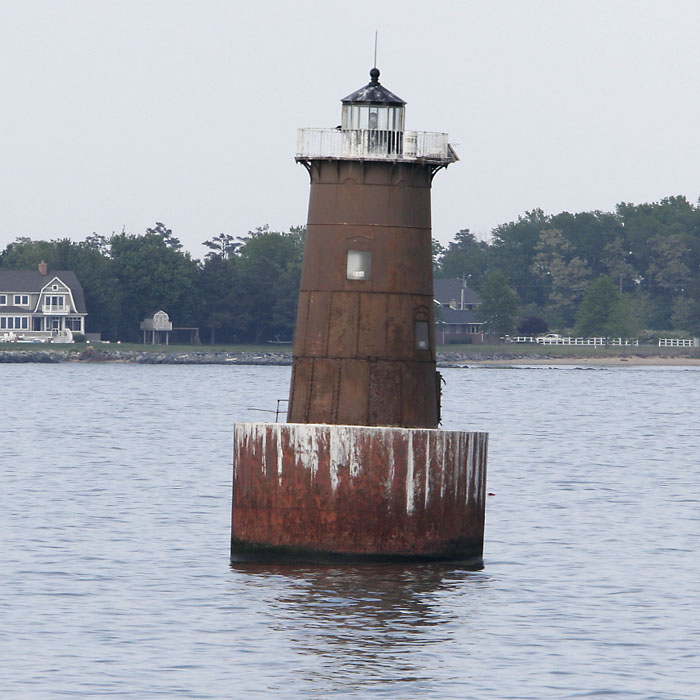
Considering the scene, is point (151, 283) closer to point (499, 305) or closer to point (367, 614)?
point (499, 305)

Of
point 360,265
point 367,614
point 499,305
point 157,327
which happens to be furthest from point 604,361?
point 367,614

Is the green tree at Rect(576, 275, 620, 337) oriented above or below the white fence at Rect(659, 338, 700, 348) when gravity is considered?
above

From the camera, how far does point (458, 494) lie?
2370cm

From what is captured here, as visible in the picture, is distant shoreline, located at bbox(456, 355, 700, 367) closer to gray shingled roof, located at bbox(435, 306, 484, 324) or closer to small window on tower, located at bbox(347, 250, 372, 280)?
gray shingled roof, located at bbox(435, 306, 484, 324)

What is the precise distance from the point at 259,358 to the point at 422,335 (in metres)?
147

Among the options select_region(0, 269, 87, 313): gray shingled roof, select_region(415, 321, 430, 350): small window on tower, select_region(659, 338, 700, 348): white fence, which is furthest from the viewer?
select_region(659, 338, 700, 348): white fence

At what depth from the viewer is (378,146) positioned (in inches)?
963

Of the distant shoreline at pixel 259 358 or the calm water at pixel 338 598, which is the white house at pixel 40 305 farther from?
the calm water at pixel 338 598

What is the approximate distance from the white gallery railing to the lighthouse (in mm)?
23

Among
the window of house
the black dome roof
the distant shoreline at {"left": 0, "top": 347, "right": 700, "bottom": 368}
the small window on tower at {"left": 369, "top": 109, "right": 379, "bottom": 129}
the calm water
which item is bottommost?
the calm water

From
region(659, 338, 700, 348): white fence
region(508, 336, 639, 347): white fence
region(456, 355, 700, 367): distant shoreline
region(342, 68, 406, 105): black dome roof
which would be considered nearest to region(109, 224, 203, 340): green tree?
region(456, 355, 700, 367): distant shoreline

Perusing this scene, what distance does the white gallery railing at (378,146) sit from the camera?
24.5 meters

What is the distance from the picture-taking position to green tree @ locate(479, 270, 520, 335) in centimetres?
18938

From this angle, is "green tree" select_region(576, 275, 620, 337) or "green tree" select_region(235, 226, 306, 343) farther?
"green tree" select_region(576, 275, 620, 337)
